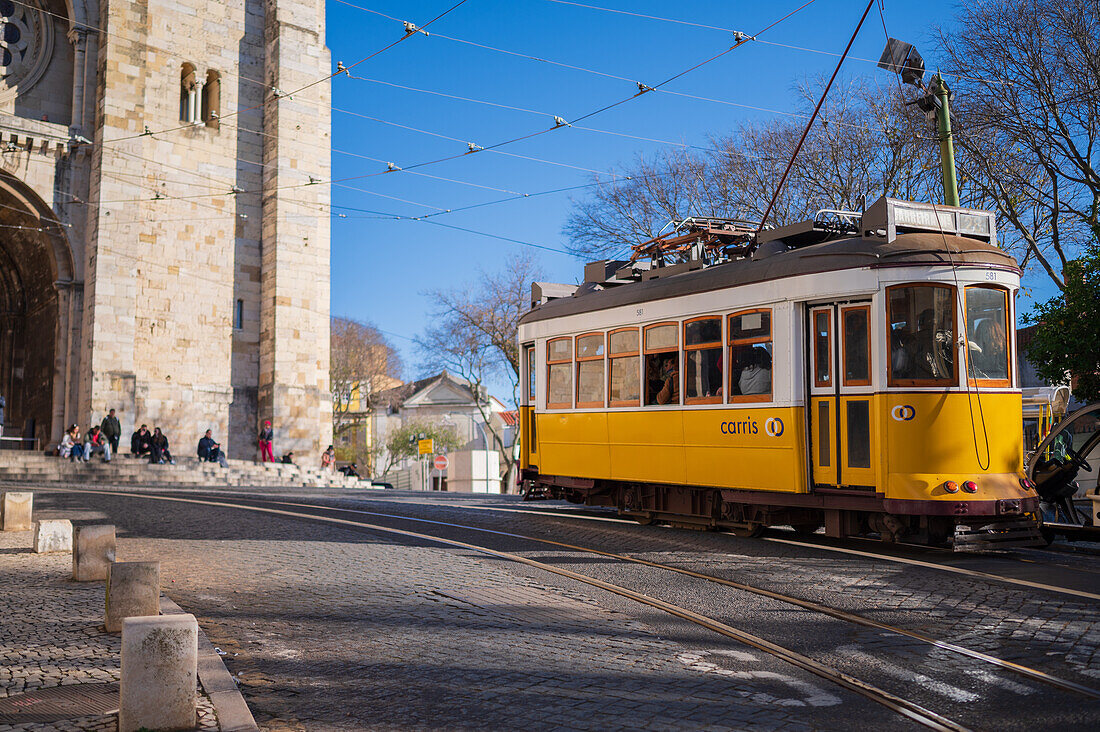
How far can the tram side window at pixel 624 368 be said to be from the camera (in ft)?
43.8

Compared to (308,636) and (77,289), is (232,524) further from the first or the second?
(77,289)

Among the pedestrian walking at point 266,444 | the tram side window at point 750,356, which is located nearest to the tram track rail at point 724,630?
the tram side window at point 750,356

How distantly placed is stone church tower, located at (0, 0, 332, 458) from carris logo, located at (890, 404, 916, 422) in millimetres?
27919

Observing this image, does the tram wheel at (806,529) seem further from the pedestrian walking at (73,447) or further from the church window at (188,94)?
the church window at (188,94)

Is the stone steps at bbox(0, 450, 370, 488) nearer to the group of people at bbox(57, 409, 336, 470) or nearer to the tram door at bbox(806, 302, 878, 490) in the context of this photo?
the group of people at bbox(57, 409, 336, 470)

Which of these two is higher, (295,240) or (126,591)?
(295,240)

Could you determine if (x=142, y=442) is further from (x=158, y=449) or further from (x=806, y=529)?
(x=806, y=529)

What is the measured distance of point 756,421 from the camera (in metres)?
11.3

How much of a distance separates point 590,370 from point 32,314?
105ft

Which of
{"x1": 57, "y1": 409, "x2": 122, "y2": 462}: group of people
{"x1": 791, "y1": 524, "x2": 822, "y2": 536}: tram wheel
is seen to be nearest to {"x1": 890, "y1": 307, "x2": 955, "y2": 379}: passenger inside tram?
{"x1": 791, "y1": 524, "x2": 822, "y2": 536}: tram wheel

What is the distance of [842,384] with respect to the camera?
10.5 metres

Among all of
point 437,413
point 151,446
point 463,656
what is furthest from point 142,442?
point 437,413

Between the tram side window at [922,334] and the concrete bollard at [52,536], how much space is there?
31.5 ft

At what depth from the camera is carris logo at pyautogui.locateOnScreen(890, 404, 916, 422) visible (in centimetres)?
995
